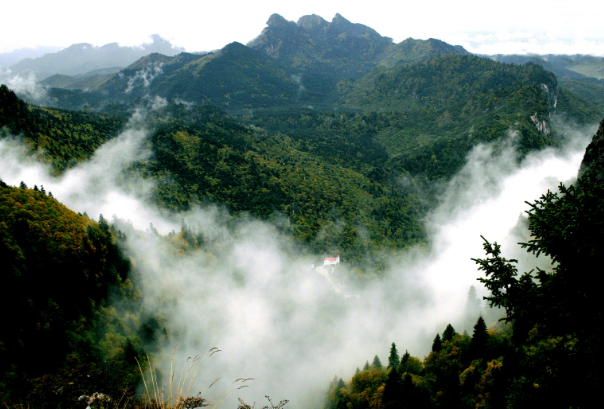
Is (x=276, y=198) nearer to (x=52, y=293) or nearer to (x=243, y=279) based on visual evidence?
(x=243, y=279)

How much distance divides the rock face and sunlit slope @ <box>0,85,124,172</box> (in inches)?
6041

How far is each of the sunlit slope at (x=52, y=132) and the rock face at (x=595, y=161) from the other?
153441 millimetres

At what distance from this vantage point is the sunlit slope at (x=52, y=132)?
368ft

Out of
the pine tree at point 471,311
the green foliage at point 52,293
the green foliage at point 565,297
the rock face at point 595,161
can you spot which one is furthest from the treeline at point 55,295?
the pine tree at point 471,311

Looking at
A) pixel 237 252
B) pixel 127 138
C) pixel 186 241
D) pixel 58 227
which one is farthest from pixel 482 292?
pixel 127 138

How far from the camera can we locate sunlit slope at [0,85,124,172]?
112 m

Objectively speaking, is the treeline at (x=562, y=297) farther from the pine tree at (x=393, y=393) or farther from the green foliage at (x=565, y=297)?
the pine tree at (x=393, y=393)

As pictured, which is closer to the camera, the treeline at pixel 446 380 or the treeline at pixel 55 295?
the treeline at pixel 446 380

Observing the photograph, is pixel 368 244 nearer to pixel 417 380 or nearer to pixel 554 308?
pixel 417 380

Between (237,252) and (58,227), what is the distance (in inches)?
3476

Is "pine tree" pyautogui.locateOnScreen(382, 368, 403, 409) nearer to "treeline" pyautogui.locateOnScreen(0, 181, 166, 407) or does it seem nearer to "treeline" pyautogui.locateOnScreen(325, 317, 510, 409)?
"treeline" pyautogui.locateOnScreen(325, 317, 510, 409)

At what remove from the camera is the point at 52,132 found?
431ft

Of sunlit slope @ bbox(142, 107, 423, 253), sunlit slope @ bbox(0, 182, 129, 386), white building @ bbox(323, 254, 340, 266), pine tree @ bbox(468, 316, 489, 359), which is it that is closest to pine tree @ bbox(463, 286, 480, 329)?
pine tree @ bbox(468, 316, 489, 359)

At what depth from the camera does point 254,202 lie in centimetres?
17312
